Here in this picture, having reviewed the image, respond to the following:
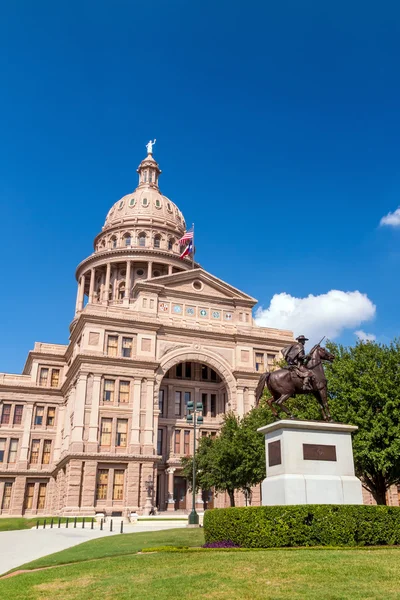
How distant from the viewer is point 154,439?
5212 centimetres

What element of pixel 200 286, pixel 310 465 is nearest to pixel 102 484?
pixel 200 286

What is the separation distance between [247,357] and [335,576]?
48.6 metres

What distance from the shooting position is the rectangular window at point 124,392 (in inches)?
2076

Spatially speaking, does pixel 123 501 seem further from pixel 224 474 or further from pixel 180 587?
pixel 180 587

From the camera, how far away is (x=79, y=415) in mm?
50219

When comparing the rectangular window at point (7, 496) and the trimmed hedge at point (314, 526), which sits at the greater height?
the rectangular window at point (7, 496)

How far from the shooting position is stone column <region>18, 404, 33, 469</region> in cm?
6034

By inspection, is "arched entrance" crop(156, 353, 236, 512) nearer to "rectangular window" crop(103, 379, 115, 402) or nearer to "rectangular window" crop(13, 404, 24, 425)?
"rectangular window" crop(103, 379, 115, 402)

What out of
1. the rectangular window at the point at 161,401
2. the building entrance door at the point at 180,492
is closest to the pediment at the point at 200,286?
the rectangular window at the point at 161,401

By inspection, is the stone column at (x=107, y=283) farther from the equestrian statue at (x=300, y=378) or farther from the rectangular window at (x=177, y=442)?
the equestrian statue at (x=300, y=378)

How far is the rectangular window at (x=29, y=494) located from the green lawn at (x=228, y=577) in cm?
4997

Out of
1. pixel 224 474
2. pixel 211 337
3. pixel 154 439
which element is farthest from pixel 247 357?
pixel 224 474

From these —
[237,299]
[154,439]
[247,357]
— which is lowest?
[154,439]

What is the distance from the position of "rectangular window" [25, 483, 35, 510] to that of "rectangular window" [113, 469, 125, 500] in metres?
15.4
